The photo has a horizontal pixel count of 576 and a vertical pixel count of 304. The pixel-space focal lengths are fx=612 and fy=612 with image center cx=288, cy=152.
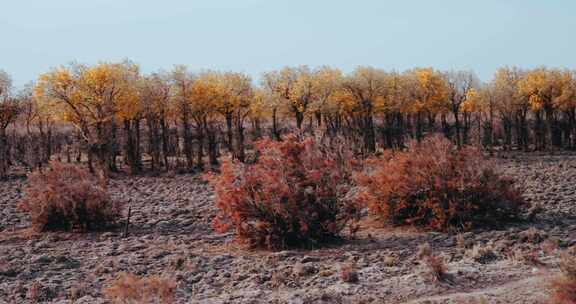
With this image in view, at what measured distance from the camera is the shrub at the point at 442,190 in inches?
707

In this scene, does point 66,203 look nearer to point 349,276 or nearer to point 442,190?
point 349,276

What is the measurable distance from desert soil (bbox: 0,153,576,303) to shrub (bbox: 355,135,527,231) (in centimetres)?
72

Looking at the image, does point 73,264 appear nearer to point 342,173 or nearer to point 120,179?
point 342,173

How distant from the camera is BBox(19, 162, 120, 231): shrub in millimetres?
20781

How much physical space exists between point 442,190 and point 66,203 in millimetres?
12458

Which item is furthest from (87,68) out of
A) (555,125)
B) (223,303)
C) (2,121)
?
(555,125)

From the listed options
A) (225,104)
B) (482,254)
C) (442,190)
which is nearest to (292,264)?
(482,254)

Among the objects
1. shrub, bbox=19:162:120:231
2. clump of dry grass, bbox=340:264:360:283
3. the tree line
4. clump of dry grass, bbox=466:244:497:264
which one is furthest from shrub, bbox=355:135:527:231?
the tree line

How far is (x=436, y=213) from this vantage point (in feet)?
59.0

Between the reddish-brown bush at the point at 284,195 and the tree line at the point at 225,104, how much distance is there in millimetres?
27297

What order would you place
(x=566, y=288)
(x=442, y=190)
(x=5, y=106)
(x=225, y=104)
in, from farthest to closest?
(x=225, y=104) < (x=5, y=106) < (x=442, y=190) < (x=566, y=288)

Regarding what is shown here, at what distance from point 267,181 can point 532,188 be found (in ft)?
47.8

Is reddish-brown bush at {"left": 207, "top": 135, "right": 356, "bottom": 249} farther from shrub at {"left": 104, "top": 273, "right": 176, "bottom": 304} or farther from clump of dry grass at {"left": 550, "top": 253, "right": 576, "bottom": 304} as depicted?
clump of dry grass at {"left": 550, "top": 253, "right": 576, "bottom": 304}

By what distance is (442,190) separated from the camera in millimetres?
18234
